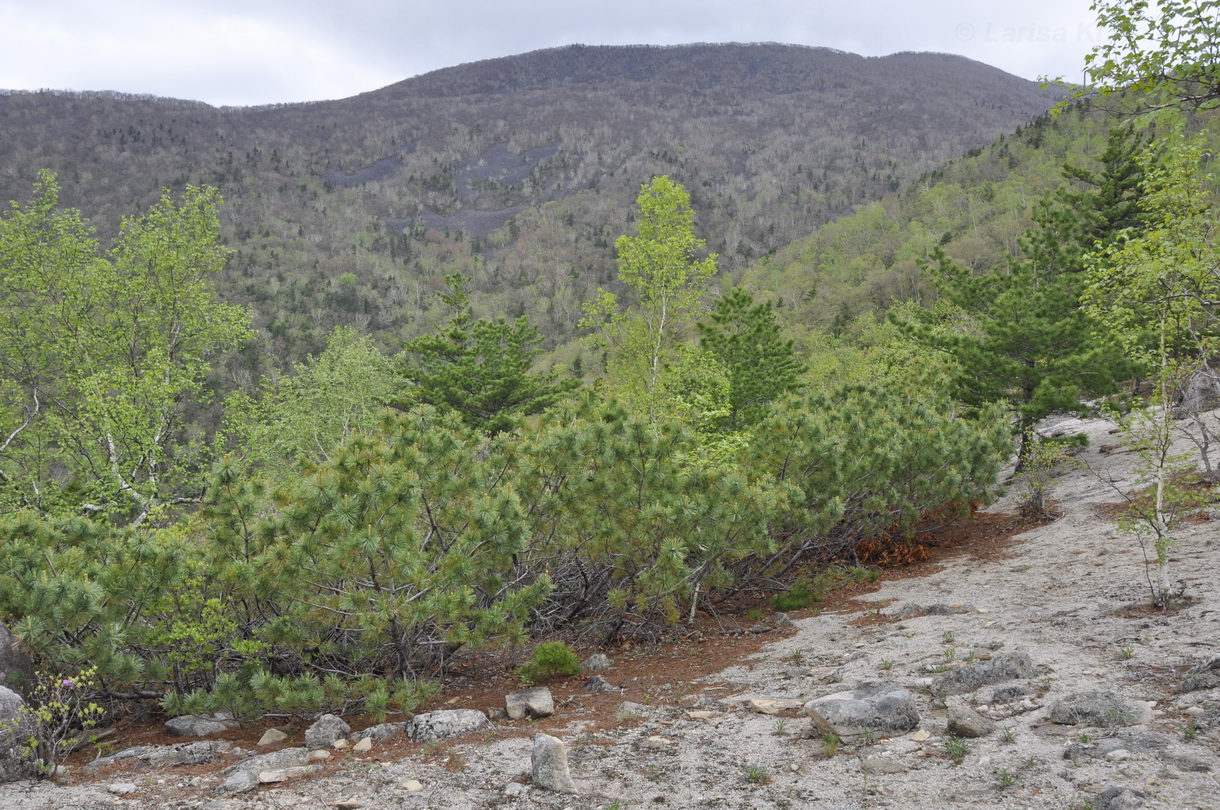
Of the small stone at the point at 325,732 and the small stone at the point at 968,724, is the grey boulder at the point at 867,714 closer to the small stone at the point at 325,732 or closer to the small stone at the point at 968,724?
the small stone at the point at 968,724

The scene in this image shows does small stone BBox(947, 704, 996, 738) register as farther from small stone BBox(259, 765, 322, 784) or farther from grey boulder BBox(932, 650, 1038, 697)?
small stone BBox(259, 765, 322, 784)

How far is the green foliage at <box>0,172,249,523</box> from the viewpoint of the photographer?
14000mm

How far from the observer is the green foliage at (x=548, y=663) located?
7.01 metres

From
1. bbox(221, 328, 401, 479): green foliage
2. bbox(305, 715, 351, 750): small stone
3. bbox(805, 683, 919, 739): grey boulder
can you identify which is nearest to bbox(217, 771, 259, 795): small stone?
bbox(305, 715, 351, 750): small stone

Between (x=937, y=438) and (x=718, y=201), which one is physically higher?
(x=718, y=201)

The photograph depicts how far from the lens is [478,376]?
23344 millimetres

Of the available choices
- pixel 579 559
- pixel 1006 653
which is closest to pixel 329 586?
pixel 579 559

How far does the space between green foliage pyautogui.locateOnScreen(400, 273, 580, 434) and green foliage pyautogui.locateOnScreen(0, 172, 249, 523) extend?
7.37 meters

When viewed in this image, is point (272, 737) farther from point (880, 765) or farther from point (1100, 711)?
point (1100, 711)

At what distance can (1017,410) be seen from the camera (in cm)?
1570

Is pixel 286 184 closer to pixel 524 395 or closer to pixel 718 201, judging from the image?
pixel 718 201

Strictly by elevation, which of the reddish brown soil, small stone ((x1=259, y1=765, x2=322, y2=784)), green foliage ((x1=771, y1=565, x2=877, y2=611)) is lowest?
green foliage ((x1=771, y1=565, x2=877, y2=611))

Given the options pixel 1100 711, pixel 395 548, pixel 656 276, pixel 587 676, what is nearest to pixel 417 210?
pixel 656 276

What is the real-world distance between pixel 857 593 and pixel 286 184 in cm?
19696
